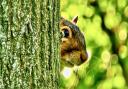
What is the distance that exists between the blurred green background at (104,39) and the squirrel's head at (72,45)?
362cm

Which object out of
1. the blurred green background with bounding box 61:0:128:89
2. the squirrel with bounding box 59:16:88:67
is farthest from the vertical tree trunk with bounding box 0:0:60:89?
the blurred green background with bounding box 61:0:128:89

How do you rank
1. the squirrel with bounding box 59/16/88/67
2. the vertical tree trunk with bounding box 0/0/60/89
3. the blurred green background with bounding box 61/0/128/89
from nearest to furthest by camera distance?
the vertical tree trunk with bounding box 0/0/60/89
the squirrel with bounding box 59/16/88/67
the blurred green background with bounding box 61/0/128/89

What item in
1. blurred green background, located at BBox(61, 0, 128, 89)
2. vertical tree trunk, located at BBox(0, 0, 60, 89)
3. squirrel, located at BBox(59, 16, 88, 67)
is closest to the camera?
vertical tree trunk, located at BBox(0, 0, 60, 89)

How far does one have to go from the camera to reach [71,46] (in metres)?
4.97

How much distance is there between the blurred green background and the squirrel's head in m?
3.62

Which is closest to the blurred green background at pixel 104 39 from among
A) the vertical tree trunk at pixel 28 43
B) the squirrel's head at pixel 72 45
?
A: the squirrel's head at pixel 72 45

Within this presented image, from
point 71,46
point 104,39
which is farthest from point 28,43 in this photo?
point 104,39

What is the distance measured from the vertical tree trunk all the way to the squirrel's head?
879mm

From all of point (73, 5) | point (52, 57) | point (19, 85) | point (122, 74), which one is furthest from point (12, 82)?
point (122, 74)

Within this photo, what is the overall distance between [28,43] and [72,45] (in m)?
1.36

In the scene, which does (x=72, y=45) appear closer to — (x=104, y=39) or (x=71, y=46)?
(x=71, y=46)

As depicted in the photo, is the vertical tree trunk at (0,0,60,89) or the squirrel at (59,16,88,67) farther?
the squirrel at (59,16,88,67)

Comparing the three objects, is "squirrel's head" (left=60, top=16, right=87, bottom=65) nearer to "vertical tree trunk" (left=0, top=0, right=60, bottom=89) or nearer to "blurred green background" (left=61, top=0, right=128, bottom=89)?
"vertical tree trunk" (left=0, top=0, right=60, bottom=89)

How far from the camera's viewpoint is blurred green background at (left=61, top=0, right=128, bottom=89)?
9109 millimetres
